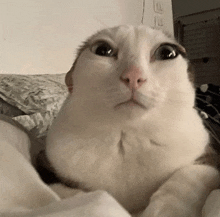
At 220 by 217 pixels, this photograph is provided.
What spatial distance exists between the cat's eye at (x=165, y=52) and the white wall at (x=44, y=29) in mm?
1080

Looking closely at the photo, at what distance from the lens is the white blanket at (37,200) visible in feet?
1.01

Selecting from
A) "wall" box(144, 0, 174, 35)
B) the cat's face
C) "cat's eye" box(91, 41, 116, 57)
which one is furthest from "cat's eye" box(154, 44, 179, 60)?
"wall" box(144, 0, 174, 35)

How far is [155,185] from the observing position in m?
0.57

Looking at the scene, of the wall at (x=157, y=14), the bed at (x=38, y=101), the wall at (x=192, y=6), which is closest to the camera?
the bed at (x=38, y=101)

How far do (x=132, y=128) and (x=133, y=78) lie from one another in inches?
5.1

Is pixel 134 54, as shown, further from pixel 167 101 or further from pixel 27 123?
pixel 27 123

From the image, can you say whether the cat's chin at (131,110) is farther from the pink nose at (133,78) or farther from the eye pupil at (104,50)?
the eye pupil at (104,50)

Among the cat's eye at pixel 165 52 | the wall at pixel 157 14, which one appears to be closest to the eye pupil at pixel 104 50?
the cat's eye at pixel 165 52

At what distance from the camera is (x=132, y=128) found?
0.60 metres

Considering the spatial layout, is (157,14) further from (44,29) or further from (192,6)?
(192,6)

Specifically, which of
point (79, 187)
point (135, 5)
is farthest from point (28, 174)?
point (135, 5)

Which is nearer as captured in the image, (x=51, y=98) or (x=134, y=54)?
(x=134, y=54)

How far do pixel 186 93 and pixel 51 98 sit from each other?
2.94 feet

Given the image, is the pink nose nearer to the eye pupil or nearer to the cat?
the cat
